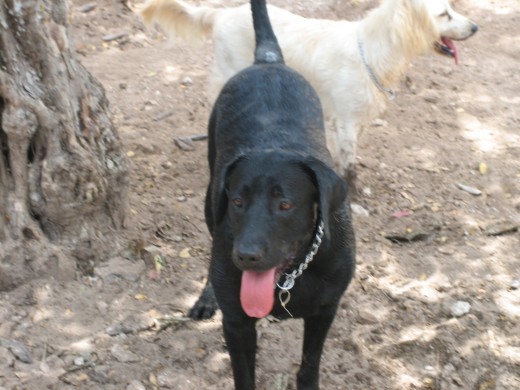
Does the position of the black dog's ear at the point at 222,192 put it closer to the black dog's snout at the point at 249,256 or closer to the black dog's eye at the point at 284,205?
the black dog's eye at the point at 284,205

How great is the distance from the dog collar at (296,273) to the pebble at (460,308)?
149 centimetres

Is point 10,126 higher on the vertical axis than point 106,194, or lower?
higher

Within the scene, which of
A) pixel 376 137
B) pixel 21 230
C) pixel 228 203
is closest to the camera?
pixel 228 203

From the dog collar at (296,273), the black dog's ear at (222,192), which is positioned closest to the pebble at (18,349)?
the black dog's ear at (222,192)

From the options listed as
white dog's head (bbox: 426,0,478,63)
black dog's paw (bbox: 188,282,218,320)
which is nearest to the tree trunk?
black dog's paw (bbox: 188,282,218,320)

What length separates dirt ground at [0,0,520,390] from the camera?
400 centimetres

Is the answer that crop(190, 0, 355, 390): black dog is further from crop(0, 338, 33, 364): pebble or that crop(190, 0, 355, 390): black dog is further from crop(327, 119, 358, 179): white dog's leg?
crop(327, 119, 358, 179): white dog's leg

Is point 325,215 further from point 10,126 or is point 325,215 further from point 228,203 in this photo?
point 10,126

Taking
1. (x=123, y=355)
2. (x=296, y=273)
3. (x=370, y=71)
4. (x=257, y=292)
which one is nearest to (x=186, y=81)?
(x=370, y=71)

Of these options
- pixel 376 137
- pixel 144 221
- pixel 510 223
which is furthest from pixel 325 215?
pixel 376 137

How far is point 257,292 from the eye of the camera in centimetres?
311

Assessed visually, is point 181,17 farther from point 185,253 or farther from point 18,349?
point 18,349

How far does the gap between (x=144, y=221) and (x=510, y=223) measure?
101 inches

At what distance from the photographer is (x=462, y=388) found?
3.90 m
